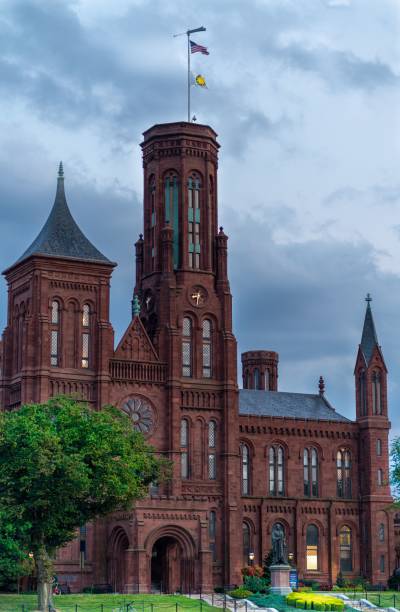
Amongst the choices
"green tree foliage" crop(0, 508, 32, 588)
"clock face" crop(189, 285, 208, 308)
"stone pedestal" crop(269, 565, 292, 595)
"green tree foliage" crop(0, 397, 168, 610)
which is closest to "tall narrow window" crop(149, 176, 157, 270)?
"clock face" crop(189, 285, 208, 308)

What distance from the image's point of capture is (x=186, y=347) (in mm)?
112500

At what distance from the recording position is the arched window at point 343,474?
405ft

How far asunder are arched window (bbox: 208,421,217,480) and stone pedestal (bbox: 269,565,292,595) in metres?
18.0

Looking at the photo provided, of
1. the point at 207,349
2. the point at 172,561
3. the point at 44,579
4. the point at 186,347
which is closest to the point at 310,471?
the point at 207,349

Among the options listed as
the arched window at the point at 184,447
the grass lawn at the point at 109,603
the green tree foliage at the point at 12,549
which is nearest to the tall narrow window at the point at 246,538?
the arched window at the point at 184,447

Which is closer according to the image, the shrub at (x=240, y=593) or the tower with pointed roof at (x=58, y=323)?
the shrub at (x=240, y=593)

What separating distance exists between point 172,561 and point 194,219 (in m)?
30.2

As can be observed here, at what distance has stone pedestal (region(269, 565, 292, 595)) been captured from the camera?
306 feet

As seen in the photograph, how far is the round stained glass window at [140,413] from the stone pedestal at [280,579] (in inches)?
743

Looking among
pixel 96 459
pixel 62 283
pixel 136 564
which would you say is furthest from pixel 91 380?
pixel 96 459

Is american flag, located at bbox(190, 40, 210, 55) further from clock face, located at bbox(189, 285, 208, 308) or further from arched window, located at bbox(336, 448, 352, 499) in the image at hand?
arched window, located at bbox(336, 448, 352, 499)

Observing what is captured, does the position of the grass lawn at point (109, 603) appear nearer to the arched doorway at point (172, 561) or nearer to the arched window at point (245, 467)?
the arched doorway at point (172, 561)

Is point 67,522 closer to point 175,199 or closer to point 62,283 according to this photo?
point 62,283

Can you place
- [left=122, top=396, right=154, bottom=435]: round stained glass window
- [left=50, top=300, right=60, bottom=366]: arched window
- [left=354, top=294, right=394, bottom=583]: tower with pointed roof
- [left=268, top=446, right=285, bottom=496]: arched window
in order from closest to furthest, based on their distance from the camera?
1. [left=50, top=300, right=60, bottom=366]: arched window
2. [left=122, top=396, right=154, bottom=435]: round stained glass window
3. [left=268, top=446, right=285, bottom=496]: arched window
4. [left=354, top=294, right=394, bottom=583]: tower with pointed roof
